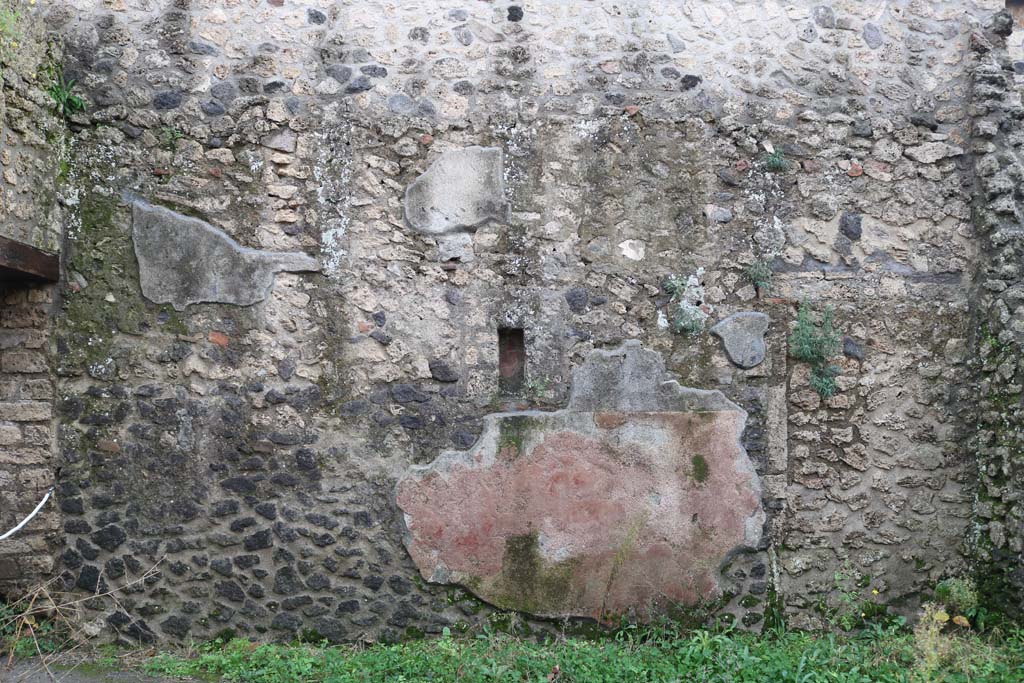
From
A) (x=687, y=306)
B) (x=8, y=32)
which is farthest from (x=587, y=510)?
(x=8, y=32)

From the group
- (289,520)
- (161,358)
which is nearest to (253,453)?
(289,520)

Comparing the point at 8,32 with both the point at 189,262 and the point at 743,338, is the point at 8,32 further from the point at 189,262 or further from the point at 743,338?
the point at 743,338

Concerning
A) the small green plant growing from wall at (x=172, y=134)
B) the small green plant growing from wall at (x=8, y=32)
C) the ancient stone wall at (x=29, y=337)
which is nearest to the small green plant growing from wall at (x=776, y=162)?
the small green plant growing from wall at (x=172, y=134)

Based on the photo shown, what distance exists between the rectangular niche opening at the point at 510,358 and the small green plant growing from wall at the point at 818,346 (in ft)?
4.93

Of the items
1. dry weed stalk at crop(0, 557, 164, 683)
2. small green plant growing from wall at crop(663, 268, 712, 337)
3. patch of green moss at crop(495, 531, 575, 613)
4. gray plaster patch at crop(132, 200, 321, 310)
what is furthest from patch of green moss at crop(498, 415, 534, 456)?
dry weed stalk at crop(0, 557, 164, 683)

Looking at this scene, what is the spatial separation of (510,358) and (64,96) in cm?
278

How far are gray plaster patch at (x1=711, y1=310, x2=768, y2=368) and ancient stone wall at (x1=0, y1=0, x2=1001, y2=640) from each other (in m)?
0.02

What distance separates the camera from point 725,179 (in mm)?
5070

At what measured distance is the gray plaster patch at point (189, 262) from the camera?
4.84 metres

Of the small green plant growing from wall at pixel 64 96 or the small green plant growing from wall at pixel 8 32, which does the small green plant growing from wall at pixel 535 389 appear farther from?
the small green plant growing from wall at pixel 8 32

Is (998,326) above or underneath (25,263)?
underneath

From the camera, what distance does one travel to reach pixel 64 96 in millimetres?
4844

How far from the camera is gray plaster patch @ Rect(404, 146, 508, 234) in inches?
196

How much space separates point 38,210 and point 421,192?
198 centimetres
